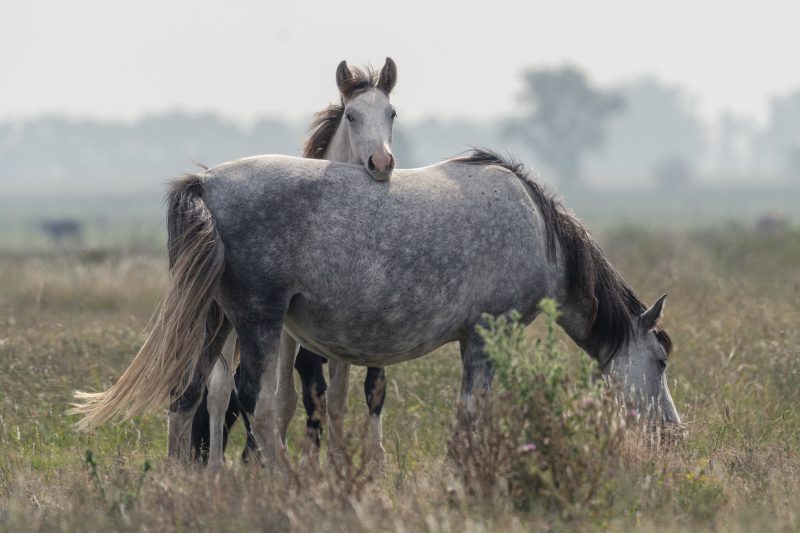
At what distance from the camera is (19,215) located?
8581 cm

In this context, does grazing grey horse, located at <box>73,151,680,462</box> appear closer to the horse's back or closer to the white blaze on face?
the horse's back

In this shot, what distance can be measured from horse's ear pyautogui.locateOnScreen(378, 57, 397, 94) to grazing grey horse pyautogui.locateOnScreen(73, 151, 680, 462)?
0.69 meters

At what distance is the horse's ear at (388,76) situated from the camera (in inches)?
257

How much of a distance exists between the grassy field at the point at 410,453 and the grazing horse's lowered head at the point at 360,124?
4.94 feet

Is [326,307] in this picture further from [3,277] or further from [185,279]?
[3,277]

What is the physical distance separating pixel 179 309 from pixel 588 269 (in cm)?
240

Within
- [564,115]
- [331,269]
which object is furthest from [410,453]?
[564,115]

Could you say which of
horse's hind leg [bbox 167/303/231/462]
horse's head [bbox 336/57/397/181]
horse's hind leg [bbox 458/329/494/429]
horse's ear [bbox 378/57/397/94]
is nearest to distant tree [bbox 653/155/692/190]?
horse's ear [bbox 378/57/397/94]

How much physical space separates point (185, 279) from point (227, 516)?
4.23 feet

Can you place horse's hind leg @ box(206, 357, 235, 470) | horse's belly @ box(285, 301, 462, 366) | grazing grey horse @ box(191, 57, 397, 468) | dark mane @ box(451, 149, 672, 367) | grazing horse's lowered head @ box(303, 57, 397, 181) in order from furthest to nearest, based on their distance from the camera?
horse's hind leg @ box(206, 357, 235, 470) → dark mane @ box(451, 149, 672, 367) → grazing grey horse @ box(191, 57, 397, 468) → grazing horse's lowered head @ box(303, 57, 397, 181) → horse's belly @ box(285, 301, 462, 366)

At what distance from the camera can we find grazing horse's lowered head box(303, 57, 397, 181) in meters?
5.96

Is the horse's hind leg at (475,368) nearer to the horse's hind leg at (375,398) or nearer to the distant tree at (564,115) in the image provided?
the horse's hind leg at (375,398)

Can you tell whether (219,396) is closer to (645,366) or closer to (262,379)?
(262,379)

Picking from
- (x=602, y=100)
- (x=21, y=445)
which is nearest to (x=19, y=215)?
(x=602, y=100)
